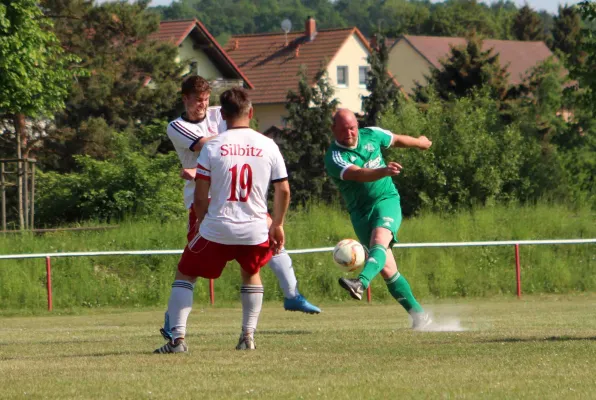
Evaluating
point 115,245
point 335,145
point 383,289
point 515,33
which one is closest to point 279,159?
point 335,145

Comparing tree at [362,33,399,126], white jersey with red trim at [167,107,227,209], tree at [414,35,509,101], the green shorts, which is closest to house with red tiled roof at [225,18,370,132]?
tree at [362,33,399,126]

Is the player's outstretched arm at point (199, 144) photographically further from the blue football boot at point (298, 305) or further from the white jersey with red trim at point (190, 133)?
the blue football boot at point (298, 305)

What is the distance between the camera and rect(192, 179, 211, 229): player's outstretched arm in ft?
25.6

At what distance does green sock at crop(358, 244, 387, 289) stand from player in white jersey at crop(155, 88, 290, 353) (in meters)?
1.38

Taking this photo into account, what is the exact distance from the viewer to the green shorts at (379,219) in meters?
9.94

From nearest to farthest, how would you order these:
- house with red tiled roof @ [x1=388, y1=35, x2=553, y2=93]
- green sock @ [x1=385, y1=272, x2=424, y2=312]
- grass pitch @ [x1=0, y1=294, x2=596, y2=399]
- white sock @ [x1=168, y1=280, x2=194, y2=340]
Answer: grass pitch @ [x1=0, y1=294, x2=596, y2=399] < white sock @ [x1=168, y1=280, x2=194, y2=340] < green sock @ [x1=385, y1=272, x2=424, y2=312] < house with red tiled roof @ [x1=388, y1=35, x2=553, y2=93]

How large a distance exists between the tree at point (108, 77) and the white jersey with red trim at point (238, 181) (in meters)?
31.0

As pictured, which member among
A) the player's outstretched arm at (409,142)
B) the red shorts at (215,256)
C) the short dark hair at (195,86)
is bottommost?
the red shorts at (215,256)

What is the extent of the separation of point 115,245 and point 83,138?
16.7 metres

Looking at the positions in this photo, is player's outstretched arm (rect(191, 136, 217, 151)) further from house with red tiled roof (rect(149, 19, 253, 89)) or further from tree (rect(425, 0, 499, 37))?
tree (rect(425, 0, 499, 37))

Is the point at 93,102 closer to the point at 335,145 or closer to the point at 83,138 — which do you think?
the point at 83,138

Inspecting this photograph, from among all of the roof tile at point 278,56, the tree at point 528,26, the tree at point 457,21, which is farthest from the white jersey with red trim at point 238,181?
the tree at point 457,21

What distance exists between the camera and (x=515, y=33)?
368 ft

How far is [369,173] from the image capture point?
9.30 metres
